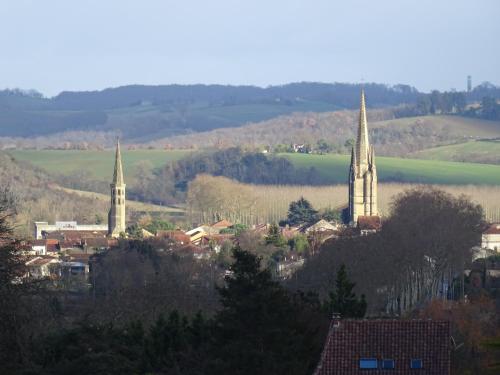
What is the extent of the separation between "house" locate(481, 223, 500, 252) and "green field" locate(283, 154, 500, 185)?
46.0m

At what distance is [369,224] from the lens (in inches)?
4828

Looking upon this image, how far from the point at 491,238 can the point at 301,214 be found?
25816 millimetres

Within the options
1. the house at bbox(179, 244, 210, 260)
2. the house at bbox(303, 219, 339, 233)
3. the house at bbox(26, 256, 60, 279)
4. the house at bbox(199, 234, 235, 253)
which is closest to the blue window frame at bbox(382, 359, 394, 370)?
the house at bbox(26, 256, 60, 279)

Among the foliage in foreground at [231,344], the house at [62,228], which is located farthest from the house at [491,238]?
the foliage in foreground at [231,344]

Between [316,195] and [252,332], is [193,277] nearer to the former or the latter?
[252,332]

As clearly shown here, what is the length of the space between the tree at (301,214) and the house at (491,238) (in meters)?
20.5

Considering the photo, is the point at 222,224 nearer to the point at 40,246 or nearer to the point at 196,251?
the point at 40,246

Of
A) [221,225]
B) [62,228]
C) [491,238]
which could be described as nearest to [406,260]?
[491,238]

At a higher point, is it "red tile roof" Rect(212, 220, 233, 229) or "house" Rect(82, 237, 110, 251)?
"house" Rect(82, 237, 110, 251)

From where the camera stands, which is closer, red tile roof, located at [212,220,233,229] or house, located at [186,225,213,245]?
house, located at [186,225,213,245]

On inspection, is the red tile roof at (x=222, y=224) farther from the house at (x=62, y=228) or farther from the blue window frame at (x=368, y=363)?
the blue window frame at (x=368, y=363)

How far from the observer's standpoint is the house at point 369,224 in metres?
118

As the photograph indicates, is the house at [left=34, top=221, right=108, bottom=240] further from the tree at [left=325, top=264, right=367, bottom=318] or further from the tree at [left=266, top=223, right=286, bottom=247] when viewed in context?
the tree at [left=325, top=264, right=367, bottom=318]

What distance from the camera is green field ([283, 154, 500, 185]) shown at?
7012 inches
